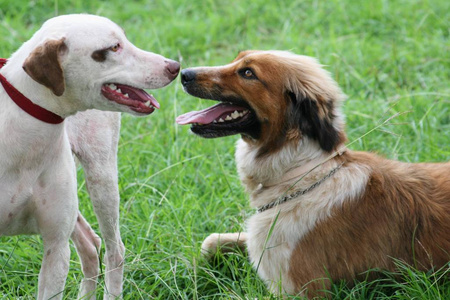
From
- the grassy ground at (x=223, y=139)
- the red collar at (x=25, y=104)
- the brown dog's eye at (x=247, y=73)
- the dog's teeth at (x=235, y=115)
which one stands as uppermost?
the brown dog's eye at (x=247, y=73)

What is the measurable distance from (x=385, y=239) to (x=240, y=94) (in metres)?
1.11

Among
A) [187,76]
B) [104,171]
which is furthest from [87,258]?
[187,76]

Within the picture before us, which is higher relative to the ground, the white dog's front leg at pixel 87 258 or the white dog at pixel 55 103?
the white dog at pixel 55 103

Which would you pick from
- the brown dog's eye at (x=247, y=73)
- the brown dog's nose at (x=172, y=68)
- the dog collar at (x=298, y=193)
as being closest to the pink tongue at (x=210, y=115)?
the brown dog's eye at (x=247, y=73)

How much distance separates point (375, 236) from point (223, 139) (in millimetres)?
2094

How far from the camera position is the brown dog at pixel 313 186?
3.93m

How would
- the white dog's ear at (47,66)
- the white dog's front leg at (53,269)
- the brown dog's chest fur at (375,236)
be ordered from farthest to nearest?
the brown dog's chest fur at (375,236) → the white dog's front leg at (53,269) → the white dog's ear at (47,66)

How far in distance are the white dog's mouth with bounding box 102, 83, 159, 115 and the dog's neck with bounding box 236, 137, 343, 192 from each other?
0.85 metres

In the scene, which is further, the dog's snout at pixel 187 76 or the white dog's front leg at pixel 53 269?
the dog's snout at pixel 187 76

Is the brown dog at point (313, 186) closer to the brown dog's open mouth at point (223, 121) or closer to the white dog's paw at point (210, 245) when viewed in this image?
the brown dog's open mouth at point (223, 121)

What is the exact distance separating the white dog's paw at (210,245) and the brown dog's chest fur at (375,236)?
2.04ft

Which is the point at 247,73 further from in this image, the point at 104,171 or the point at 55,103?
the point at 55,103

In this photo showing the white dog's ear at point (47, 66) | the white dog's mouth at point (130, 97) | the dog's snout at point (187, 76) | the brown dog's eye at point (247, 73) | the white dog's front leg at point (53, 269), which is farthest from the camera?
the dog's snout at point (187, 76)

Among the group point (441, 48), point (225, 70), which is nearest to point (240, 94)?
point (225, 70)
